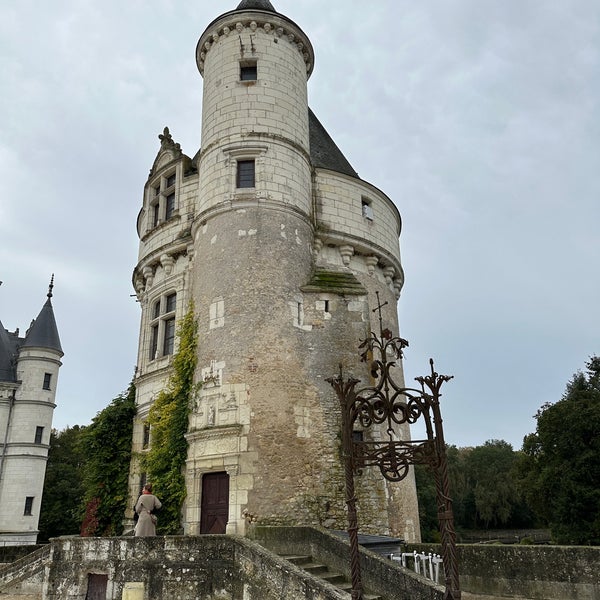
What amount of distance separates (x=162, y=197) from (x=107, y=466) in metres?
9.04

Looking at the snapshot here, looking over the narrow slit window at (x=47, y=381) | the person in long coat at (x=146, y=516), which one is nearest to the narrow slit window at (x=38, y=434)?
the narrow slit window at (x=47, y=381)

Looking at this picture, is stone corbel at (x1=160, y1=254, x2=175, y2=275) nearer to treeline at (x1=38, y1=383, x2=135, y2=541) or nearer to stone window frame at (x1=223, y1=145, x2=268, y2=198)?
stone window frame at (x1=223, y1=145, x2=268, y2=198)

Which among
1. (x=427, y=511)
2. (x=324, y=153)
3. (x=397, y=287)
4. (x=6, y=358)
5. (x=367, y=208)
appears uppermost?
(x=324, y=153)

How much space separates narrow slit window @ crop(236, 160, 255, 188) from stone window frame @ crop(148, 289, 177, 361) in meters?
4.13

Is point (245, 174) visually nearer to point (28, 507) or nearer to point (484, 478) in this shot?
point (28, 507)

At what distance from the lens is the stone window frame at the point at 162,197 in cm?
1884

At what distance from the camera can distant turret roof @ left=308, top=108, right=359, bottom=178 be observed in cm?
1858

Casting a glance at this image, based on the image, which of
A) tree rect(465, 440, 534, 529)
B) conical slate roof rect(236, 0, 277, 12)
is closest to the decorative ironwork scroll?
conical slate roof rect(236, 0, 277, 12)

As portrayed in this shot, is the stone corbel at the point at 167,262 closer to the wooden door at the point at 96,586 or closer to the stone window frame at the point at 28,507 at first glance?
the wooden door at the point at 96,586

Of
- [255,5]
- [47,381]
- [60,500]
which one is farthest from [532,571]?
[60,500]

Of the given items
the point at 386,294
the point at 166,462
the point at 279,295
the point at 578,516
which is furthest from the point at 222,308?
the point at 578,516

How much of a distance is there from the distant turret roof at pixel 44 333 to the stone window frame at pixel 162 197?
62.2 feet

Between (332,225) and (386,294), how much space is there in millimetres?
2978

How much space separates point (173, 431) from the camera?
14250mm
